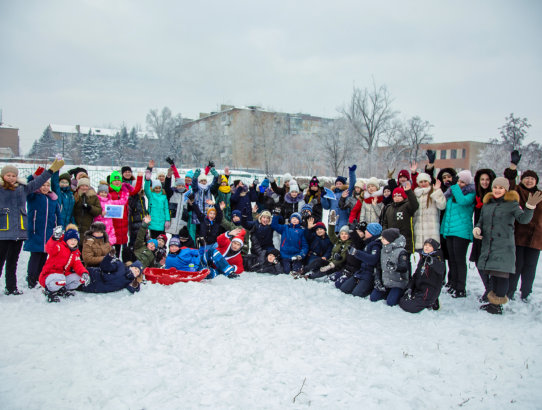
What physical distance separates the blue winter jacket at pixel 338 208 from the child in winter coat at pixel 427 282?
2.71 metres

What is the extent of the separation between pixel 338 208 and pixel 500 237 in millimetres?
3580

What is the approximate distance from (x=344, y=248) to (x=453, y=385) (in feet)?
12.3

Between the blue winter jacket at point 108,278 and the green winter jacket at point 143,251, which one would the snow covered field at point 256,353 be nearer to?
the blue winter jacket at point 108,278

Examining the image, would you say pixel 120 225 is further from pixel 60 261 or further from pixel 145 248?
pixel 60 261

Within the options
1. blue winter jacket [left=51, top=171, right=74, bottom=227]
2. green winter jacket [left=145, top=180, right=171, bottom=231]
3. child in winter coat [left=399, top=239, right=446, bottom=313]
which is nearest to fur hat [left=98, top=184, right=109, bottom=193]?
blue winter jacket [left=51, top=171, right=74, bottom=227]

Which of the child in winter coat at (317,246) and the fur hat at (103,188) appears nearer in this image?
the fur hat at (103,188)

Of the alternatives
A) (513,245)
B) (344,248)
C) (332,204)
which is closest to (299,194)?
(332,204)

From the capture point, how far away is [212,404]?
3.15 meters

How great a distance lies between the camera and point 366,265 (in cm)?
620

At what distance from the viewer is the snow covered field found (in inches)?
128

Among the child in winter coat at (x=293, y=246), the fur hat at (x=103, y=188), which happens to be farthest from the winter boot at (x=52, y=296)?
the child in winter coat at (x=293, y=246)

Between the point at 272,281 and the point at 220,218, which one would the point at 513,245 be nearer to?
the point at 272,281

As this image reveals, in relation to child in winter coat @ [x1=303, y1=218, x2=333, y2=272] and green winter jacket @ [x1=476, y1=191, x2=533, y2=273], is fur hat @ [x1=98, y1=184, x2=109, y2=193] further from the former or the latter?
green winter jacket @ [x1=476, y1=191, x2=533, y2=273]

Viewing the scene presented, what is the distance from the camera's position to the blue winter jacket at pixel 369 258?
606 cm
